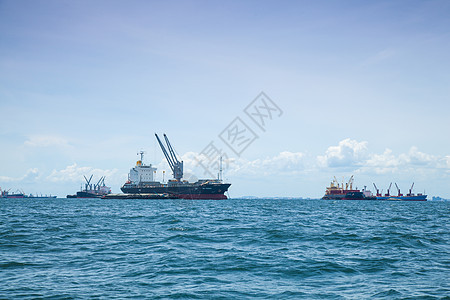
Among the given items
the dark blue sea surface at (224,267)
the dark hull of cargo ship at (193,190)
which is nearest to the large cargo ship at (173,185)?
the dark hull of cargo ship at (193,190)

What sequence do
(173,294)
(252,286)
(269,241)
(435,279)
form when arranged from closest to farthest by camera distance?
(173,294) < (252,286) < (435,279) < (269,241)

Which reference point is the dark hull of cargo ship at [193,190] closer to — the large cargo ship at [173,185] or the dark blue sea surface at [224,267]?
the large cargo ship at [173,185]

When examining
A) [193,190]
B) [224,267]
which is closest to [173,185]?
[193,190]

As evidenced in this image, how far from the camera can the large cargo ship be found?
150125mm

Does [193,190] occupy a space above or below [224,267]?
above

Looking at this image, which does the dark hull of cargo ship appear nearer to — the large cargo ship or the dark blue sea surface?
the large cargo ship

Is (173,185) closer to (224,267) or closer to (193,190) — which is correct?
(193,190)

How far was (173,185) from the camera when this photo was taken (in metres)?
162

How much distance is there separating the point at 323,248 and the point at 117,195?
16153 centimetres

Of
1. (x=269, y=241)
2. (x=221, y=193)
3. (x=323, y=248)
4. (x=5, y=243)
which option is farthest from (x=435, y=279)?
(x=221, y=193)

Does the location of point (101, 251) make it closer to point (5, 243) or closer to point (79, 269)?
point (79, 269)

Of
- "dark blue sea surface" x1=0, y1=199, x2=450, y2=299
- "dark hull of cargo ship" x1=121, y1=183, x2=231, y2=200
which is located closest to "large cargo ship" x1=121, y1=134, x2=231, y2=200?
"dark hull of cargo ship" x1=121, y1=183, x2=231, y2=200

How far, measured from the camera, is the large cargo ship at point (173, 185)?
15012cm

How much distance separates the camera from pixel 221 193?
154875 mm
